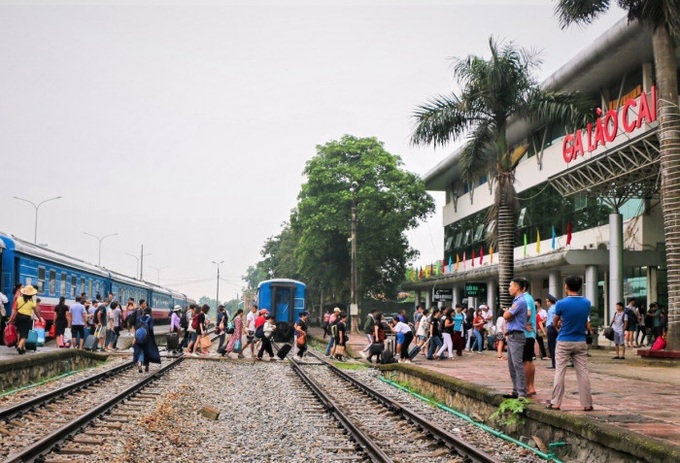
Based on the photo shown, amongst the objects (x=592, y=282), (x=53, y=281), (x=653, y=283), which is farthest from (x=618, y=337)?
(x=53, y=281)

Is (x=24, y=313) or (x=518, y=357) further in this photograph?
(x=24, y=313)

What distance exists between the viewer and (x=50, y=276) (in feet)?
88.0

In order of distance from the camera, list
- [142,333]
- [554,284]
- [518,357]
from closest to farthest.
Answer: [518,357] < [142,333] < [554,284]

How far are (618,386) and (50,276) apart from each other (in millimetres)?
18855

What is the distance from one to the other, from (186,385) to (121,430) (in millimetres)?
6068

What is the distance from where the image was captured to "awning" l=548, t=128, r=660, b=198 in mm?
23422

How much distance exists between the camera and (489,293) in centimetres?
4578

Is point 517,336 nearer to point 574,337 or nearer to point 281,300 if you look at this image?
point 574,337

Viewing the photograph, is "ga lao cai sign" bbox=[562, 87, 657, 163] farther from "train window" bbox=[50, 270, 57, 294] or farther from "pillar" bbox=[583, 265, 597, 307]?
"train window" bbox=[50, 270, 57, 294]

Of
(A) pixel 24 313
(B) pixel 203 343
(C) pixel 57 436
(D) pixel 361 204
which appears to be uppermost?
(D) pixel 361 204

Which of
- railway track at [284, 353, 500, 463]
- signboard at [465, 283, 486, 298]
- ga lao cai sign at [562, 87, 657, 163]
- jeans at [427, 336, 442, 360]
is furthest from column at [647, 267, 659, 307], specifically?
railway track at [284, 353, 500, 463]

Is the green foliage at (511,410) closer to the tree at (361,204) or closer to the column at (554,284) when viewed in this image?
the column at (554,284)

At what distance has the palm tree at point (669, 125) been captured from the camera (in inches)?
794

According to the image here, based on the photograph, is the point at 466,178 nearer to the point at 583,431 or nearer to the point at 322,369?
the point at 322,369
